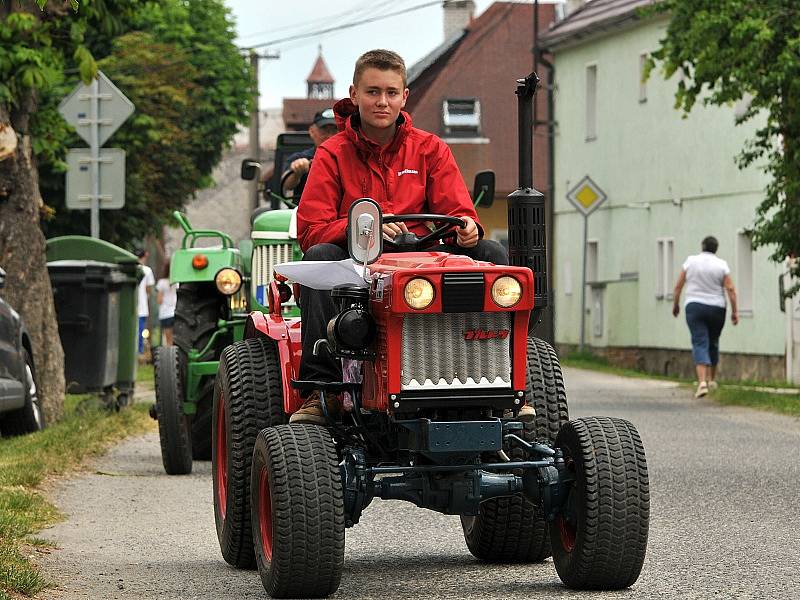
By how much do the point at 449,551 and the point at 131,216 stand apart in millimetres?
29981

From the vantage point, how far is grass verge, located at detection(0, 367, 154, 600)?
783 cm

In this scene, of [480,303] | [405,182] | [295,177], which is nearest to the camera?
Answer: [480,303]

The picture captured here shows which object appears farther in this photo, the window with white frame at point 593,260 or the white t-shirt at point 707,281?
the window with white frame at point 593,260

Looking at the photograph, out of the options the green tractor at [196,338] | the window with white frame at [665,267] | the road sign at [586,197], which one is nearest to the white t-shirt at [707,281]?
the road sign at [586,197]

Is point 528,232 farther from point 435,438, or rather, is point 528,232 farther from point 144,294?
point 144,294

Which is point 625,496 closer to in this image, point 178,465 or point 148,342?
point 178,465

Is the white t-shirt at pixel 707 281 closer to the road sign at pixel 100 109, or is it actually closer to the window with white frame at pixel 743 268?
the road sign at pixel 100 109

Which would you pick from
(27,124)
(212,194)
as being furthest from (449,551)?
(212,194)

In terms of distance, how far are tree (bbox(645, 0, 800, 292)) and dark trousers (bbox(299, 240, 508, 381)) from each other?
12.9 m

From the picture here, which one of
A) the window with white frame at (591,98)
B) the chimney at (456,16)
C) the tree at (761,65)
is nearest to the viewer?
the tree at (761,65)

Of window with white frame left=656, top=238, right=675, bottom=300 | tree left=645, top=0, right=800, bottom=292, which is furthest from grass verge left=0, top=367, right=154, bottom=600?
window with white frame left=656, top=238, right=675, bottom=300

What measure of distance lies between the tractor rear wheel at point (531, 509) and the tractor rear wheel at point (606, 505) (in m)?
0.60

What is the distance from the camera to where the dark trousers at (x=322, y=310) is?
7605 mm

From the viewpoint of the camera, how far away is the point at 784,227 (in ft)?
70.0
